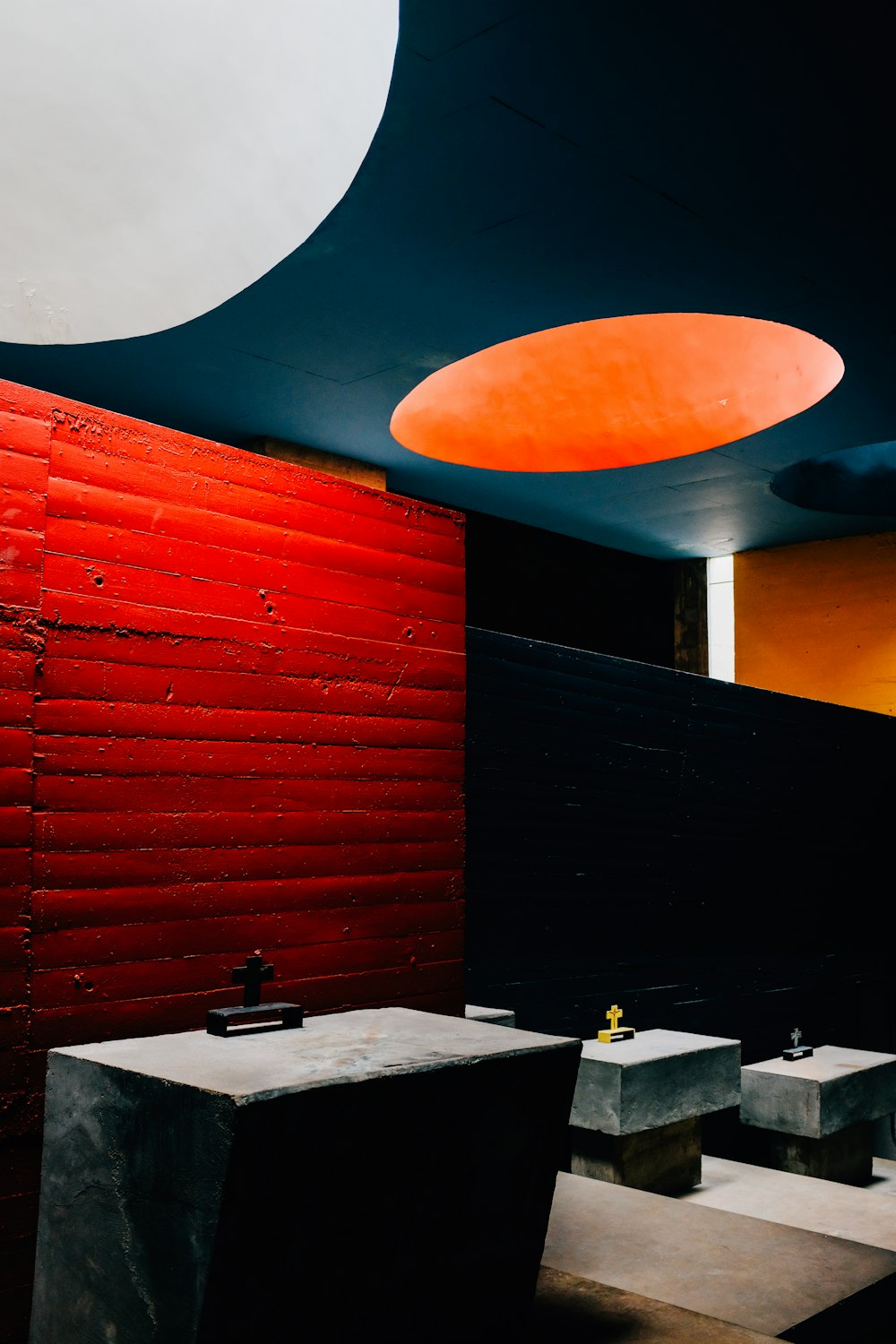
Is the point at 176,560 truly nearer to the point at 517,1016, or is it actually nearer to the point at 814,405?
the point at 517,1016

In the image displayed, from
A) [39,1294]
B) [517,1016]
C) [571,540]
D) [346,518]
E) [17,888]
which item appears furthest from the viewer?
[571,540]

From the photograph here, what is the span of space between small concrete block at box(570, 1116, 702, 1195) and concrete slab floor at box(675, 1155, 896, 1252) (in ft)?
0.40

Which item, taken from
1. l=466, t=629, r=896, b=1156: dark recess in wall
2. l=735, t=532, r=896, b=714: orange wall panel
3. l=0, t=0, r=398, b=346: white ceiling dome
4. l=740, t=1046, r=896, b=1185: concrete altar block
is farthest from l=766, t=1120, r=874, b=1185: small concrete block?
l=0, t=0, r=398, b=346: white ceiling dome

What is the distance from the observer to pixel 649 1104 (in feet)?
17.9

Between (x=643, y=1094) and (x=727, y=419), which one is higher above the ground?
(x=727, y=419)

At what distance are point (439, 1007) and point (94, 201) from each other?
14.3 ft

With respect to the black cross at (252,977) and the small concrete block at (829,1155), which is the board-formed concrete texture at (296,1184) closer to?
the black cross at (252,977)

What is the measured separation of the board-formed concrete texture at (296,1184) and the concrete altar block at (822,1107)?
4.43 metres

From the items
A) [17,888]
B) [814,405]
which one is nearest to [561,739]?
[814,405]

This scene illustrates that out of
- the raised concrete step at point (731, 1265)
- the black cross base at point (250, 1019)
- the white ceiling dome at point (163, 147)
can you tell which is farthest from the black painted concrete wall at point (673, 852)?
the black cross base at point (250, 1019)

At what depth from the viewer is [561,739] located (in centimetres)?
629

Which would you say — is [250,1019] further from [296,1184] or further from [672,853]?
[672,853]

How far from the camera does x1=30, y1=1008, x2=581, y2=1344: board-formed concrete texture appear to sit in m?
2.07

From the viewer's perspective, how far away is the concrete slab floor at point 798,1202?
5.46 metres
